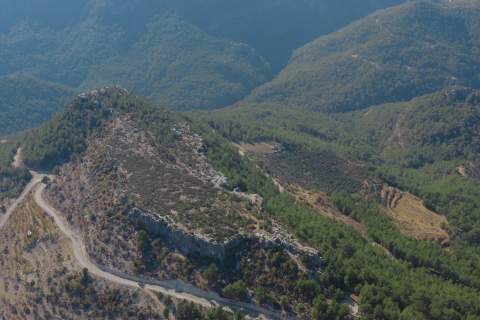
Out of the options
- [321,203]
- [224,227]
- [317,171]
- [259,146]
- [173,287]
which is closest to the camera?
[173,287]

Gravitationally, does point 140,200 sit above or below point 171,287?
above

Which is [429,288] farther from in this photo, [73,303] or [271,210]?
[73,303]

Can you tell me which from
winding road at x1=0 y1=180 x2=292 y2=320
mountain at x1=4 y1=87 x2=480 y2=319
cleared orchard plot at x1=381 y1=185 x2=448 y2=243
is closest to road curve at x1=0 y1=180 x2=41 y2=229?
mountain at x1=4 y1=87 x2=480 y2=319

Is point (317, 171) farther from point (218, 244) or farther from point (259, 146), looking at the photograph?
point (218, 244)

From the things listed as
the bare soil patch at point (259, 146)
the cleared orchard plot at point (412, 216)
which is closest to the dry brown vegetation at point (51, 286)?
the cleared orchard plot at point (412, 216)

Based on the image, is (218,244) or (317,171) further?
(317,171)

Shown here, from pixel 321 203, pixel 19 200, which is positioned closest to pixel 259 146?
pixel 321 203

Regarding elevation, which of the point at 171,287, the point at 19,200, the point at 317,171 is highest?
the point at 317,171

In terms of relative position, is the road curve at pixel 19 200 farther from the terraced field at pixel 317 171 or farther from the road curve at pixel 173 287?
the terraced field at pixel 317 171
